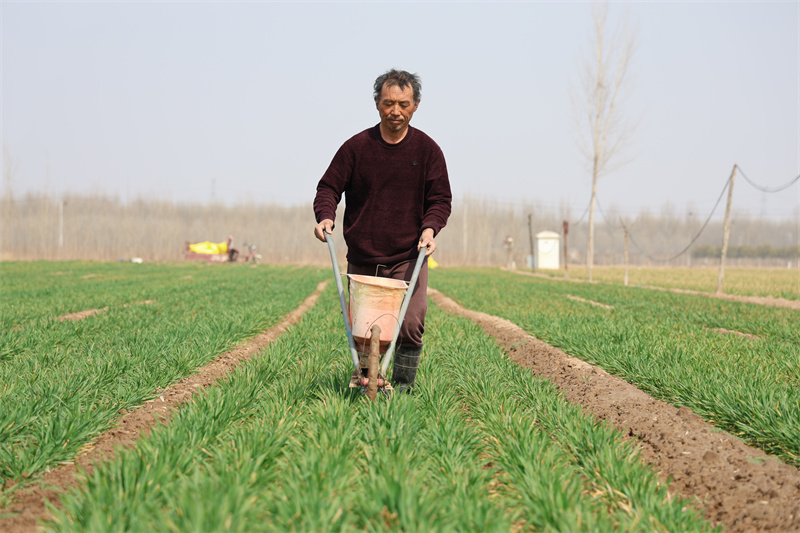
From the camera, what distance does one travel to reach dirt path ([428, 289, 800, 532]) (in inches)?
96.5

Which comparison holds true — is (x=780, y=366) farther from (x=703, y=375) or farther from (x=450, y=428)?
(x=450, y=428)

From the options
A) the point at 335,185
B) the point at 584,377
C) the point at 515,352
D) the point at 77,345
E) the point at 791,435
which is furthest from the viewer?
the point at 515,352

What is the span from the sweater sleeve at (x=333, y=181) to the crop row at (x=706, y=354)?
2711 mm

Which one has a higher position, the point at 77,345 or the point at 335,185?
the point at 335,185

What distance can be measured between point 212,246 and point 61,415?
38.4m

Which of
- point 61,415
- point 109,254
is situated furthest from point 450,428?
point 109,254

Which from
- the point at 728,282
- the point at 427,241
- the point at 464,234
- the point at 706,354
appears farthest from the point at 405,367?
the point at 464,234

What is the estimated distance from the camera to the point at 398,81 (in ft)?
11.7

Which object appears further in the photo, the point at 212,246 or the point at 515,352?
the point at 212,246

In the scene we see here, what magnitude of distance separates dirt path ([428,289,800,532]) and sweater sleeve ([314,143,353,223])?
2180 millimetres

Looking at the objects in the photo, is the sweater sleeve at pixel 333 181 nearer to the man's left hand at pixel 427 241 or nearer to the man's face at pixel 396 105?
the man's face at pixel 396 105

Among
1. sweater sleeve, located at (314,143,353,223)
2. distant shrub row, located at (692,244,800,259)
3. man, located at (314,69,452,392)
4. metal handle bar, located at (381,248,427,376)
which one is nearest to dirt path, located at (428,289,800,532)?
metal handle bar, located at (381,248,427,376)

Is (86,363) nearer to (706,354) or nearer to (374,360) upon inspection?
(374,360)

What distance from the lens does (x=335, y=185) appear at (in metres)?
3.89
